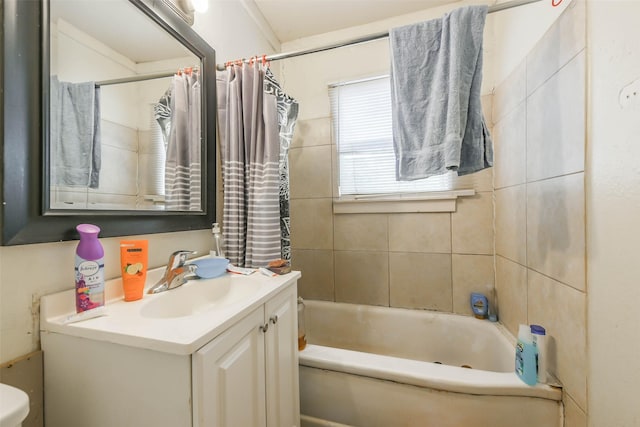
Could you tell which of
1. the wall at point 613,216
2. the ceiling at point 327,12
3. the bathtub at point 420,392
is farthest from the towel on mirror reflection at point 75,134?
the wall at point 613,216

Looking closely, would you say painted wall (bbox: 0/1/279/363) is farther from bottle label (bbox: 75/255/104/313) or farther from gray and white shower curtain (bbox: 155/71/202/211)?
gray and white shower curtain (bbox: 155/71/202/211)

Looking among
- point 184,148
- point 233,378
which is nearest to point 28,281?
point 233,378

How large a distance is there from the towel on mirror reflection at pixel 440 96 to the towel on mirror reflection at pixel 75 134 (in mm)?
1123

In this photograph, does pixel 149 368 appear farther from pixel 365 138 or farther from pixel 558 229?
pixel 365 138

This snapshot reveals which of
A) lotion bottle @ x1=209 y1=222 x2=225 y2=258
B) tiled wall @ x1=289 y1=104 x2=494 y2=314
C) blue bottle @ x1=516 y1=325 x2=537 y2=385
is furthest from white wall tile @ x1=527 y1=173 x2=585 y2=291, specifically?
lotion bottle @ x1=209 y1=222 x2=225 y2=258

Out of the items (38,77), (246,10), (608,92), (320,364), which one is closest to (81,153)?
(38,77)

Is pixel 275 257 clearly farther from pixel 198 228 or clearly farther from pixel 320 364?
pixel 320 364

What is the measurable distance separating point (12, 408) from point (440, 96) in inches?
56.1

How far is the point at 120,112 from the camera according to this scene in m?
0.82

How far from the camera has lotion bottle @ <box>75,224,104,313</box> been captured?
617 millimetres

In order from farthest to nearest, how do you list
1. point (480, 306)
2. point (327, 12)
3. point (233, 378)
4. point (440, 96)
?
point (327, 12), point (480, 306), point (440, 96), point (233, 378)

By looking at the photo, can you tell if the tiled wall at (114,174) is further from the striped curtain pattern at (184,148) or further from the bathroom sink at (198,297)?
the bathroom sink at (198,297)

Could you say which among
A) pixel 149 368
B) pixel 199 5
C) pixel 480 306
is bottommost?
pixel 480 306

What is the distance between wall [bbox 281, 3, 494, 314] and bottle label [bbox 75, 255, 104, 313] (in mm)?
1350
